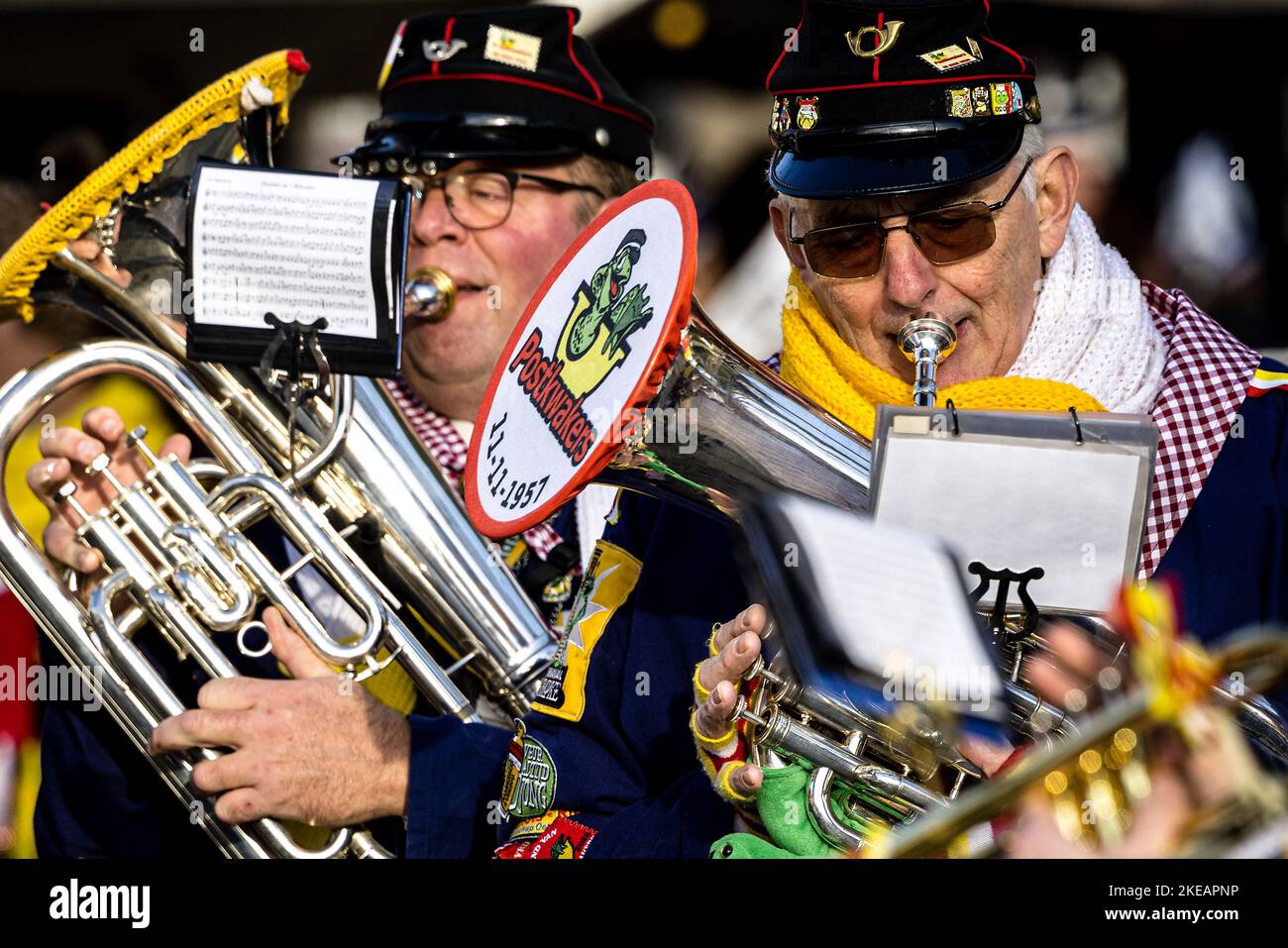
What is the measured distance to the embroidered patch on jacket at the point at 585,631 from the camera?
97.7 inches

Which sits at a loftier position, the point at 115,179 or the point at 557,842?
the point at 115,179

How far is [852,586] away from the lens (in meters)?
1.33

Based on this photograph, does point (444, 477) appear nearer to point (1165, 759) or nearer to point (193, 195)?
point (193, 195)

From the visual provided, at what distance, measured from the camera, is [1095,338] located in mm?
2404

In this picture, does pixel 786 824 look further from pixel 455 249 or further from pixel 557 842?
pixel 455 249

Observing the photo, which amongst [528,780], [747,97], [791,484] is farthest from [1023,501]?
[747,97]

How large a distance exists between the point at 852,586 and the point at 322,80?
5.30 metres

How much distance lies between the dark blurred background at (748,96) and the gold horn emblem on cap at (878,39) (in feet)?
9.31

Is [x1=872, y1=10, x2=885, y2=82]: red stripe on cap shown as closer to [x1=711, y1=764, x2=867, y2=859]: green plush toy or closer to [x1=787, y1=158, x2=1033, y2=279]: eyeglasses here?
[x1=787, y1=158, x2=1033, y2=279]: eyeglasses

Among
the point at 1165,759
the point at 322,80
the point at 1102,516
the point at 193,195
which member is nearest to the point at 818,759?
the point at 1102,516

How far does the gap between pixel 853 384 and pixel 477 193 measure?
1.25m

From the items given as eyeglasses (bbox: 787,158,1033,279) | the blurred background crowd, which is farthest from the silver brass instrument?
the blurred background crowd

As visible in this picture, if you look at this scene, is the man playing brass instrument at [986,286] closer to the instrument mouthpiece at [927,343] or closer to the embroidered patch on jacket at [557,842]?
the instrument mouthpiece at [927,343]

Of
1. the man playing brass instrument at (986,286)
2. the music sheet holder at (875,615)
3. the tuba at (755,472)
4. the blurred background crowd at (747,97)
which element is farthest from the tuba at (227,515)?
the blurred background crowd at (747,97)
